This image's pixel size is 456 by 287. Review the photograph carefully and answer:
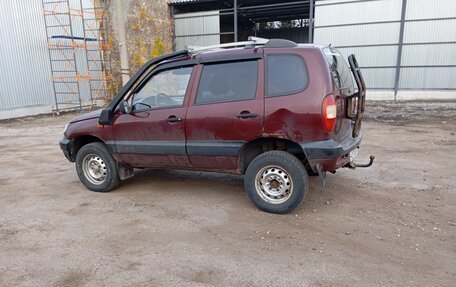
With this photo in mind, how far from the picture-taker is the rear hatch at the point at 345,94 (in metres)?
3.99

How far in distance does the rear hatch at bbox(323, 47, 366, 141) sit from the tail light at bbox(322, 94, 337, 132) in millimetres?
105

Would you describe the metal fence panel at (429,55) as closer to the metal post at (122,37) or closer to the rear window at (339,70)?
the metal post at (122,37)

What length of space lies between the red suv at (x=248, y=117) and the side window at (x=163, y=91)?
0.04 feet

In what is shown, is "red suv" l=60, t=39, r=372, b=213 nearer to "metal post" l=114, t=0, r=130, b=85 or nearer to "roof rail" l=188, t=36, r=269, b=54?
"roof rail" l=188, t=36, r=269, b=54

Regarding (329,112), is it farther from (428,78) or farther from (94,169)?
(428,78)

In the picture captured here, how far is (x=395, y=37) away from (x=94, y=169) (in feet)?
51.2

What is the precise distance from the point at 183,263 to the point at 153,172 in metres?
3.12

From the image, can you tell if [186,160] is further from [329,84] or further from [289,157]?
[329,84]

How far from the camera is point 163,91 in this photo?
4809 mm

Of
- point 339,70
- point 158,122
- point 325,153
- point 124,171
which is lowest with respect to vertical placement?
point 124,171

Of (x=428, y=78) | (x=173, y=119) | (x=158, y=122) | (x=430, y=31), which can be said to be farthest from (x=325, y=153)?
(x=430, y=31)

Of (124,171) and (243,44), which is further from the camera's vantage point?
(124,171)

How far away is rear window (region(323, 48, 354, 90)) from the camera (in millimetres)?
4032

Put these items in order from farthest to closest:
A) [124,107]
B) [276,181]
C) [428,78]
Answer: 1. [428,78]
2. [124,107]
3. [276,181]
